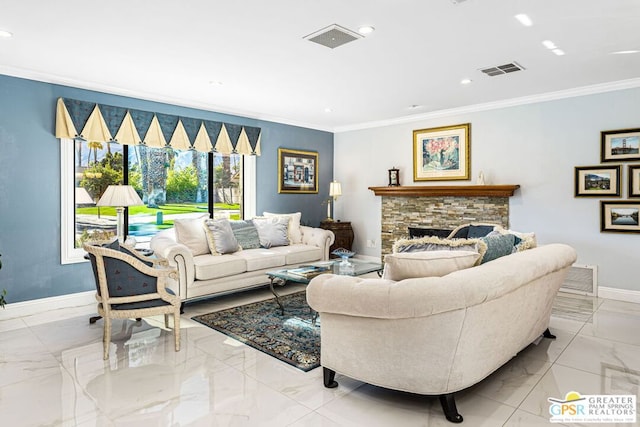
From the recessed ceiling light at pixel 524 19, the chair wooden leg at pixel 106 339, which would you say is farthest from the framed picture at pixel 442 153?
the chair wooden leg at pixel 106 339

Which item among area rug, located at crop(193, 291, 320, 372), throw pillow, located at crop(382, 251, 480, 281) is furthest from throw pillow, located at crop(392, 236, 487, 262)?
area rug, located at crop(193, 291, 320, 372)

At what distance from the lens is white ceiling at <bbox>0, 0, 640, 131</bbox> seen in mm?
2688

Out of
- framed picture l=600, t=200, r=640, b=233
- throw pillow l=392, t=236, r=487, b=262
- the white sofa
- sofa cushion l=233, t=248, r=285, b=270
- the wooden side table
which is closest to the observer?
the white sofa

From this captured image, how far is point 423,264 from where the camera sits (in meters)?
2.19

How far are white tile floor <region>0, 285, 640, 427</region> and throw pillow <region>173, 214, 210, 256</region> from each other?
126 centimetres

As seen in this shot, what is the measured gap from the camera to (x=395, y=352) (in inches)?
83.2

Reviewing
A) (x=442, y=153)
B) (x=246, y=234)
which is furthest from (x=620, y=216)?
(x=246, y=234)

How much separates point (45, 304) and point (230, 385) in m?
2.87

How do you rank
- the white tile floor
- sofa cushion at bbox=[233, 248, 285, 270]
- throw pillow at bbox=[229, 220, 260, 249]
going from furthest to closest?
throw pillow at bbox=[229, 220, 260, 249] < sofa cushion at bbox=[233, 248, 285, 270] < the white tile floor

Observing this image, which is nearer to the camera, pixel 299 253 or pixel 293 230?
pixel 299 253

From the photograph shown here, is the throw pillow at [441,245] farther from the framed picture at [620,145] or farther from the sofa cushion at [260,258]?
the framed picture at [620,145]

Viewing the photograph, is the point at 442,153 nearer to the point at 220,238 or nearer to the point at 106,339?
the point at 220,238

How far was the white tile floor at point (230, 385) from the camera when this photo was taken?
2131 mm

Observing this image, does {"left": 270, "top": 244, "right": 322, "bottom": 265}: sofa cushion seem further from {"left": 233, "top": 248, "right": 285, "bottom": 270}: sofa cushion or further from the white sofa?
the white sofa
